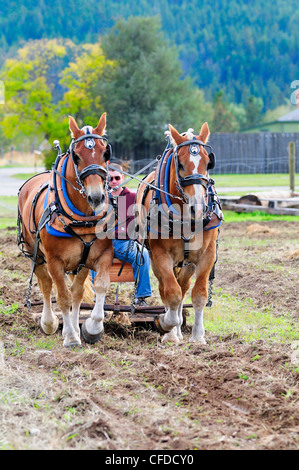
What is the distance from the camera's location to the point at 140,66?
41.5m

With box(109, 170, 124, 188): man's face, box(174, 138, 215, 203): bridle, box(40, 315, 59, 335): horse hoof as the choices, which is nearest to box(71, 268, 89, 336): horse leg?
box(40, 315, 59, 335): horse hoof

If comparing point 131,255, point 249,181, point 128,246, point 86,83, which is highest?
point 86,83

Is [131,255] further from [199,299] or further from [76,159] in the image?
[76,159]

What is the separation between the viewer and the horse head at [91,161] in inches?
218

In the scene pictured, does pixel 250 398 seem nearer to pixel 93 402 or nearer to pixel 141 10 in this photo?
pixel 93 402

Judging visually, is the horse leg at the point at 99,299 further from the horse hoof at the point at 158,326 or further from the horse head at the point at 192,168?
the horse head at the point at 192,168

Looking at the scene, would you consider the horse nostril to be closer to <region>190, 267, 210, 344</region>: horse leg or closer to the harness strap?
the harness strap

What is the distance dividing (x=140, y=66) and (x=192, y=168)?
37.1 m

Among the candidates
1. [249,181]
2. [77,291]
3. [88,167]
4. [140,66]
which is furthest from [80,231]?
[140,66]

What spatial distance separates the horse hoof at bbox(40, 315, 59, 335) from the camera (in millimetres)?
6531

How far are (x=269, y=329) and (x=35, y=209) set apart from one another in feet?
8.87

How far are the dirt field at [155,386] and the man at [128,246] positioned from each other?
1.58 feet

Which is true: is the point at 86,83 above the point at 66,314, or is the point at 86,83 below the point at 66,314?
above
